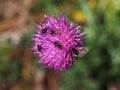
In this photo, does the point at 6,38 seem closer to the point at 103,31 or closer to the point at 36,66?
the point at 36,66

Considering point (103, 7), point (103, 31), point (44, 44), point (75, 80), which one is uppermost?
point (103, 7)

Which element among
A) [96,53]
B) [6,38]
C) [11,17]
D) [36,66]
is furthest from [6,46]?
[96,53]

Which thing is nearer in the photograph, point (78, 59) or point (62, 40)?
point (62, 40)

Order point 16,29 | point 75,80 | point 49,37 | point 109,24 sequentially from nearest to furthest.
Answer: point 49,37 → point 75,80 → point 109,24 → point 16,29

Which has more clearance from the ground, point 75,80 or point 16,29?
point 16,29

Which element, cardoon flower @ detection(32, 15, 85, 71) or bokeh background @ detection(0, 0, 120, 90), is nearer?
cardoon flower @ detection(32, 15, 85, 71)

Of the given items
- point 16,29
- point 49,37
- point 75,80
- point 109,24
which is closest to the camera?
point 49,37

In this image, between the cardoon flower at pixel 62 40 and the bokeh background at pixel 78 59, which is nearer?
the cardoon flower at pixel 62 40

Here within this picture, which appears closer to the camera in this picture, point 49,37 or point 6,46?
point 49,37
